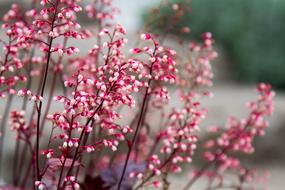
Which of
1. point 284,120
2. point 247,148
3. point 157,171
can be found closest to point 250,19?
point 284,120

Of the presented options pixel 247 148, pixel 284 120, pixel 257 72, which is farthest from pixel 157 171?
pixel 257 72

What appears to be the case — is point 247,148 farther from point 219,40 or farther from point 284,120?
point 219,40

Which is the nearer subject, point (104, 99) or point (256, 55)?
point (104, 99)

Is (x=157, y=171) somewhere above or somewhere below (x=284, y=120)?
below

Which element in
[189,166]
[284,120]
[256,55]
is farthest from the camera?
[256,55]

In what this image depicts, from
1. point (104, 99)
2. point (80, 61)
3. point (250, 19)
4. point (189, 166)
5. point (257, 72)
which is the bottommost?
point (189, 166)

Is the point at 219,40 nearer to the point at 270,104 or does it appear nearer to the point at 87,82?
the point at 270,104

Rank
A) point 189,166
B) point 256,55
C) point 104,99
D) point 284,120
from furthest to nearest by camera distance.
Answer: point 256,55
point 284,120
point 189,166
point 104,99
